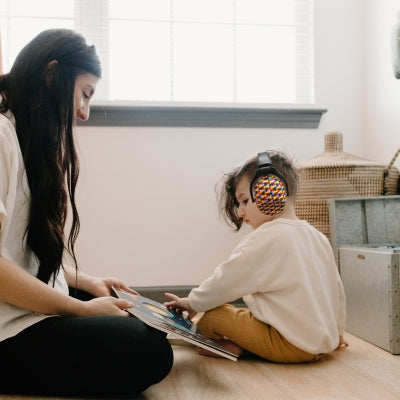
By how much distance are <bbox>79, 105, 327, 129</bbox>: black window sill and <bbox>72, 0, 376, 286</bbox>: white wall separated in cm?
3

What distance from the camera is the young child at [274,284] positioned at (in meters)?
1.17

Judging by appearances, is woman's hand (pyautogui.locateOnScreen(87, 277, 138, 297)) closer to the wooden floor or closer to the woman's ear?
the wooden floor

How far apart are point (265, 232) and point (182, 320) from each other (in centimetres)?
28

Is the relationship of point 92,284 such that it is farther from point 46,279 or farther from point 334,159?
point 334,159

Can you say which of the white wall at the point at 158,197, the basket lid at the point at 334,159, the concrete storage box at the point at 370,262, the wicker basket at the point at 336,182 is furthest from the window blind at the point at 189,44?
the concrete storage box at the point at 370,262

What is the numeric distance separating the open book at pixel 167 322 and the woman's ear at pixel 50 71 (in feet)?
1.50

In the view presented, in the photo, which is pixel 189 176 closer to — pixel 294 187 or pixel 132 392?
pixel 294 187

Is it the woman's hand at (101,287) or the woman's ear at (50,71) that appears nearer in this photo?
the woman's ear at (50,71)

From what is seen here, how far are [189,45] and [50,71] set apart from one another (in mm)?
1308

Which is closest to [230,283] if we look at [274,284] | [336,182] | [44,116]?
[274,284]

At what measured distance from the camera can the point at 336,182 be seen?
1787 mm

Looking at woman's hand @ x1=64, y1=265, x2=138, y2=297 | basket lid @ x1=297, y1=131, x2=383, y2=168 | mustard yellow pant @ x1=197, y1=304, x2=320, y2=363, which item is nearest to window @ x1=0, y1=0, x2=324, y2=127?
basket lid @ x1=297, y1=131, x2=383, y2=168

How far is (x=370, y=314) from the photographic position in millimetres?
1402

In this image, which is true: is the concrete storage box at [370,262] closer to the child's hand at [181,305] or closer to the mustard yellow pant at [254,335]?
the mustard yellow pant at [254,335]
